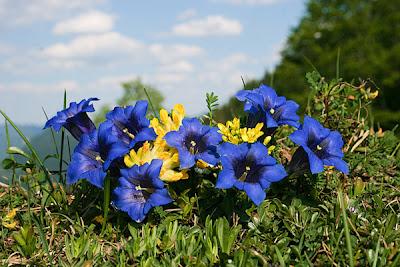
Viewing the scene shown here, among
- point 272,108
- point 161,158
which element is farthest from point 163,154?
point 272,108

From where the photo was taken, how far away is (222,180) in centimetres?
267

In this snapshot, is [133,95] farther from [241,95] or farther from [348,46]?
[241,95]

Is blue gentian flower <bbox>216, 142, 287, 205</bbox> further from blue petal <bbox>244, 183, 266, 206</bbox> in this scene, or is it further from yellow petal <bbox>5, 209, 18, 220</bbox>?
yellow petal <bbox>5, 209, 18, 220</bbox>

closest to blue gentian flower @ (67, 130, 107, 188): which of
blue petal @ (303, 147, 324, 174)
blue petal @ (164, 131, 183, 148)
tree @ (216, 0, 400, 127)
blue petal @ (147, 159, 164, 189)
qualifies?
blue petal @ (147, 159, 164, 189)

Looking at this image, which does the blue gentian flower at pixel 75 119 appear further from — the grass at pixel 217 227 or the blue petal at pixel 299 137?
the blue petal at pixel 299 137

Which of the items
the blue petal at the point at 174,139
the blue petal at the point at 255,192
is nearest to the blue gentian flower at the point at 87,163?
the blue petal at the point at 174,139

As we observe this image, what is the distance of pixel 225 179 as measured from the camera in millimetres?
2674

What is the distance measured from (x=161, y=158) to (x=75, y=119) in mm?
520

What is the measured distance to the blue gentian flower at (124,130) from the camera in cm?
279

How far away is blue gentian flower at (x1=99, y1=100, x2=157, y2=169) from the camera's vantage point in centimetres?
279

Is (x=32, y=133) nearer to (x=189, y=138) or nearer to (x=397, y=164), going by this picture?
(x=189, y=138)

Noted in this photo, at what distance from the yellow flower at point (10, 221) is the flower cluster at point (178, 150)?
1.61 ft

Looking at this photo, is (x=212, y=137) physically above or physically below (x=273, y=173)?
above

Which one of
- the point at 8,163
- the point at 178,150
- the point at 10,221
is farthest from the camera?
the point at 8,163
